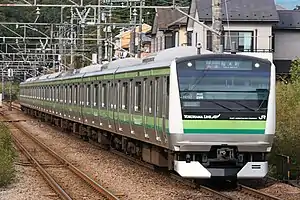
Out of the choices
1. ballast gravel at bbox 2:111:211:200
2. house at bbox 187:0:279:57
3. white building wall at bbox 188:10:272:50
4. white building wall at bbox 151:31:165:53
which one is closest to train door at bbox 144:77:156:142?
ballast gravel at bbox 2:111:211:200

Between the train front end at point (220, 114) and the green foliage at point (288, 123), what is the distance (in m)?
3.74

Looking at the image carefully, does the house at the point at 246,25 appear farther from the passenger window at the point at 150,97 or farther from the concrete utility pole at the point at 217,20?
the passenger window at the point at 150,97

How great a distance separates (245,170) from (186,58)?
230cm

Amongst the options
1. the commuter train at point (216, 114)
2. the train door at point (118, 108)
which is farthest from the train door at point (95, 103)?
the commuter train at point (216, 114)

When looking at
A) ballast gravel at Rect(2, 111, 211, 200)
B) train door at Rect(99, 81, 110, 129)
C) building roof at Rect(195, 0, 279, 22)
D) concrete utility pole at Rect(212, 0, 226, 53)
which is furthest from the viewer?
building roof at Rect(195, 0, 279, 22)

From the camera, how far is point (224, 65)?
13805mm

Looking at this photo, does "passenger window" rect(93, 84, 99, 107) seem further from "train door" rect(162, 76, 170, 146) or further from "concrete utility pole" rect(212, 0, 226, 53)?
"train door" rect(162, 76, 170, 146)

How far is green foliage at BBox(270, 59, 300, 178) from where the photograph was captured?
1759 centimetres

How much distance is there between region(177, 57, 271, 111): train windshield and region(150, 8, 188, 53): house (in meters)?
33.6

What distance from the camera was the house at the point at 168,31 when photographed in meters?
50.3

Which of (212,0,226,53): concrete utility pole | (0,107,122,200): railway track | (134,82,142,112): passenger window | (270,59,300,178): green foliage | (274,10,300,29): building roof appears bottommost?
(0,107,122,200): railway track

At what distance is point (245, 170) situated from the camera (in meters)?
13.8

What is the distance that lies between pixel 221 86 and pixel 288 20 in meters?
33.9

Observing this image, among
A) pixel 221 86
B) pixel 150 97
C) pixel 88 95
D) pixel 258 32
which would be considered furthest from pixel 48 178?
pixel 258 32
